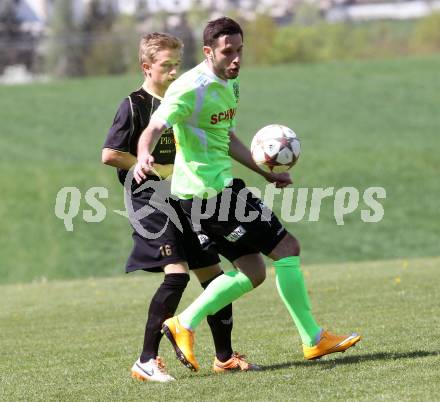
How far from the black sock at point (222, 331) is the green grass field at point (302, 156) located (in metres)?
15.3

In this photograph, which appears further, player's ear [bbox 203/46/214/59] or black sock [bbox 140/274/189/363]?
black sock [bbox 140/274/189/363]

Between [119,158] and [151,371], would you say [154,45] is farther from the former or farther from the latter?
[151,371]

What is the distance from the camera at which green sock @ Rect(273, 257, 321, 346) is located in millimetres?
6441

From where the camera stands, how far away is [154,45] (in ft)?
21.8

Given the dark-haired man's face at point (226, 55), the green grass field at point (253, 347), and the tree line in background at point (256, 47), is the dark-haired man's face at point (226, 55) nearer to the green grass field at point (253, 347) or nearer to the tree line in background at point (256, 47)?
the green grass field at point (253, 347)

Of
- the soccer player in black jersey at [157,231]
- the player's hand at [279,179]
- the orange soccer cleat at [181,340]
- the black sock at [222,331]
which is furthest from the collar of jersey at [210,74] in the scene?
the orange soccer cleat at [181,340]

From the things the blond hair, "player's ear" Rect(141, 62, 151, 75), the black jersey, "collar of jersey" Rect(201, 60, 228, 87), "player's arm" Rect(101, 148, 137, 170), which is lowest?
"player's arm" Rect(101, 148, 137, 170)

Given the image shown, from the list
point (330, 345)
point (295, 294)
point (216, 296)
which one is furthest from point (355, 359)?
point (216, 296)

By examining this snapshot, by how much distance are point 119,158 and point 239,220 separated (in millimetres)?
965

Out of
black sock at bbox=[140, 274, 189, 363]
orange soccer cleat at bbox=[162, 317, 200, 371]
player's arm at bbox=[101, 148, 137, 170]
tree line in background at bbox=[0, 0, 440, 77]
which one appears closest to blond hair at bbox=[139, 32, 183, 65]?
player's arm at bbox=[101, 148, 137, 170]

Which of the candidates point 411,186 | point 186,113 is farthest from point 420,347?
point 411,186

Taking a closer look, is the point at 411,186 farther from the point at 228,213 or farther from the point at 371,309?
the point at 228,213

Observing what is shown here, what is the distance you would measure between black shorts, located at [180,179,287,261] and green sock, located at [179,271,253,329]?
0.80 ft

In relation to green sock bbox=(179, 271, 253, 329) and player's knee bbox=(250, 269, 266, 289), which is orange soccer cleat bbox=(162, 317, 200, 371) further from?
player's knee bbox=(250, 269, 266, 289)
